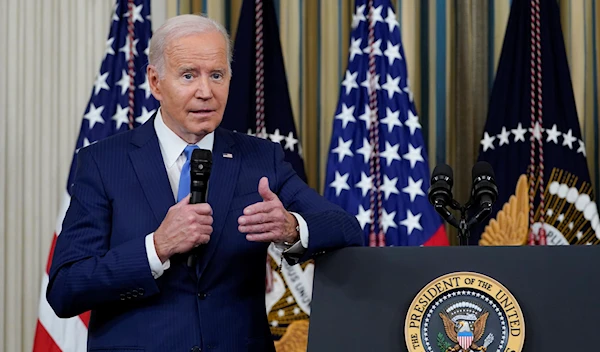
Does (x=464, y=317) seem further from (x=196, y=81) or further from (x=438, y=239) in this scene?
(x=438, y=239)

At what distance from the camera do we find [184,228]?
2.15 metres

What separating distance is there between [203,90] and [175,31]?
0.19m

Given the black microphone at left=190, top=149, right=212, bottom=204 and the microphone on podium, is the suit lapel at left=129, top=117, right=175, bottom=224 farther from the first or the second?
the microphone on podium

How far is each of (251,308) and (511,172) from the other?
2.57 meters

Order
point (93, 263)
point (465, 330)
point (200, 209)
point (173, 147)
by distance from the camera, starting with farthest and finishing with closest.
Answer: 1. point (173, 147)
2. point (93, 263)
3. point (200, 209)
4. point (465, 330)

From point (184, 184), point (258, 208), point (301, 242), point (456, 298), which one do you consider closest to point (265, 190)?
point (258, 208)

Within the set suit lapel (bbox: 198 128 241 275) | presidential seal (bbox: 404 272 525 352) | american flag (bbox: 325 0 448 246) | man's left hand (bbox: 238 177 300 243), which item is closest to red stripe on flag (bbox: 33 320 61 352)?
american flag (bbox: 325 0 448 246)

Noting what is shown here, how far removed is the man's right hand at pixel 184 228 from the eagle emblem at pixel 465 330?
618mm

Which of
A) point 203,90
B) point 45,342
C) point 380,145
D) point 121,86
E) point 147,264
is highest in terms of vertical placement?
point 121,86

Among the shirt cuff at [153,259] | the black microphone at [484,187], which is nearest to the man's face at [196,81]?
the shirt cuff at [153,259]

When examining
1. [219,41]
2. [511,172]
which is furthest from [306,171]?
[219,41]

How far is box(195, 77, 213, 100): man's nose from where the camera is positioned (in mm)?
2438

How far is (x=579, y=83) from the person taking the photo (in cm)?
502

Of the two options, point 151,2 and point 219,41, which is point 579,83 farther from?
point 219,41
